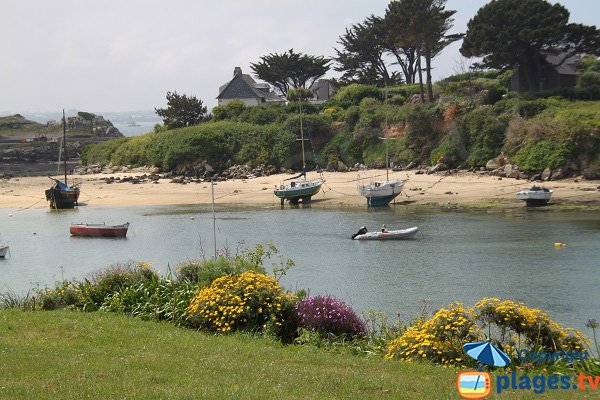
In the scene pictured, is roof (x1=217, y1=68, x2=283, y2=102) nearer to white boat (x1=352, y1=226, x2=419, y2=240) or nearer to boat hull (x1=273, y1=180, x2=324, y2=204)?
boat hull (x1=273, y1=180, x2=324, y2=204)

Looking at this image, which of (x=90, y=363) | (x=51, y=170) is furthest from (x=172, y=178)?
(x=90, y=363)

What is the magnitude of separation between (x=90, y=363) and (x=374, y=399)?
4.51 metres

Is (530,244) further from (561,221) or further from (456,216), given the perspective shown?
(456,216)

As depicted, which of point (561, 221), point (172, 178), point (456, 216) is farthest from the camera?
point (172, 178)

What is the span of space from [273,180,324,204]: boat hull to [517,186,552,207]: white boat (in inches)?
617

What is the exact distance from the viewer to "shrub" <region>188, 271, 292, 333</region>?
1527 centimetres

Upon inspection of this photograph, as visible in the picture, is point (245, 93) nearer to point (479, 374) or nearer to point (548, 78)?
point (548, 78)

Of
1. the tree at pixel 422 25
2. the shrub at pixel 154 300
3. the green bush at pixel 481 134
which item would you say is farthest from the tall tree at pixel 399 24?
the shrub at pixel 154 300

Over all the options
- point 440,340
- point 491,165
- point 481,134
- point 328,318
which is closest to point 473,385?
point 440,340

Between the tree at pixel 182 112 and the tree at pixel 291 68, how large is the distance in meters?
9.72

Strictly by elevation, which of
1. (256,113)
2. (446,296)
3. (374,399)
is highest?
(256,113)

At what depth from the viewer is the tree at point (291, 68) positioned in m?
96.4

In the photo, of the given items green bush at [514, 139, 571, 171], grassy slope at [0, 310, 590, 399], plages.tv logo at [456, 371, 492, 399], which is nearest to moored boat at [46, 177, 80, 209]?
green bush at [514, 139, 571, 171]

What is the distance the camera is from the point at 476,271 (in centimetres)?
3178
